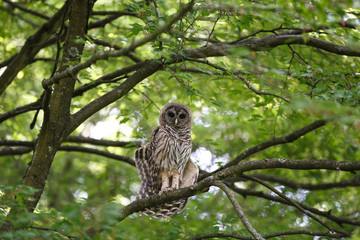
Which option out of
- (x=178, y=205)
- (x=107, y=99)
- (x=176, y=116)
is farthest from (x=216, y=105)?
(x=178, y=205)

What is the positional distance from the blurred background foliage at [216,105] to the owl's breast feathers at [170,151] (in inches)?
12.4

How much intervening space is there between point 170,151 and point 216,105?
4.29 feet

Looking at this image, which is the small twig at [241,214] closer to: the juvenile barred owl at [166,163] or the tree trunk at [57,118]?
the tree trunk at [57,118]

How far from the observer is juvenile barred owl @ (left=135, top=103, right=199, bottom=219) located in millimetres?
5969

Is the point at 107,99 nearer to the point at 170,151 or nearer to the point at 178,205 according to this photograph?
the point at 170,151

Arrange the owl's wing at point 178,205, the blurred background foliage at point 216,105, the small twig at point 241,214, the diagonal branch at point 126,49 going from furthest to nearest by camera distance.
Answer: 1. the owl's wing at point 178,205
2. the small twig at point 241,214
3. the blurred background foliage at point 216,105
4. the diagonal branch at point 126,49

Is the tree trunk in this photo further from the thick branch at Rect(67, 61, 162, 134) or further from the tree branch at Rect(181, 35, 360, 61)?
the tree branch at Rect(181, 35, 360, 61)

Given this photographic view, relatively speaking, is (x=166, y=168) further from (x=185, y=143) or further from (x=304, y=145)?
(x=304, y=145)

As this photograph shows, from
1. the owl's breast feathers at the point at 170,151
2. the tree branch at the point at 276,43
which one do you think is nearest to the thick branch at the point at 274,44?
the tree branch at the point at 276,43

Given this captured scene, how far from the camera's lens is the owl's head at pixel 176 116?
6383mm

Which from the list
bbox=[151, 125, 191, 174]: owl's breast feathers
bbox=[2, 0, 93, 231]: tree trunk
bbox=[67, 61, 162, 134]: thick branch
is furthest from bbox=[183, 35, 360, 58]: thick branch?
bbox=[151, 125, 191, 174]: owl's breast feathers

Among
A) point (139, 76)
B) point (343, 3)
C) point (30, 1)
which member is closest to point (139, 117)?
point (139, 76)

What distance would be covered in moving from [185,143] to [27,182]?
2382 millimetres

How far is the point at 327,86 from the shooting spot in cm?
443
